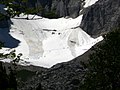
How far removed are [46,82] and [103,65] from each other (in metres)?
46.5

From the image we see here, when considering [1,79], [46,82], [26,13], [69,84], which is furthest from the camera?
[46,82]

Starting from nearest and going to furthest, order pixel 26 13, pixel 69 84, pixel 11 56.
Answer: pixel 26 13, pixel 11 56, pixel 69 84

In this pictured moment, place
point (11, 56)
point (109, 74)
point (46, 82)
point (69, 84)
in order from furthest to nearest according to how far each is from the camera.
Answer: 1. point (46, 82)
2. point (69, 84)
3. point (109, 74)
4. point (11, 56)

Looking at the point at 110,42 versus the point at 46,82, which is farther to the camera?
the point at 46,82

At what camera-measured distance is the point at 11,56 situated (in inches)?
512

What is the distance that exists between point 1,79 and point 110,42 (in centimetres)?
1372

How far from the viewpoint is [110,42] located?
26266mm

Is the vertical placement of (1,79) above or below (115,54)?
above

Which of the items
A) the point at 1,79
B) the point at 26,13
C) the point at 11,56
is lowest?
the point at 1,79

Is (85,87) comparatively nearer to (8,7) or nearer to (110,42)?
(110,42)

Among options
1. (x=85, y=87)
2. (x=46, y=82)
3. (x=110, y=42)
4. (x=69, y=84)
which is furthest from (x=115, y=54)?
(x=46, y=82)

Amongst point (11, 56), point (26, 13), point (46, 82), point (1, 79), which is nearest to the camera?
Answer: point (26, 13)

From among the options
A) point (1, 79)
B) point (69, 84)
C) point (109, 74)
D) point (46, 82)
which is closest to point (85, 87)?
point (109, 74)

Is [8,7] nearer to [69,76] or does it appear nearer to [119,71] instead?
[119,71]
